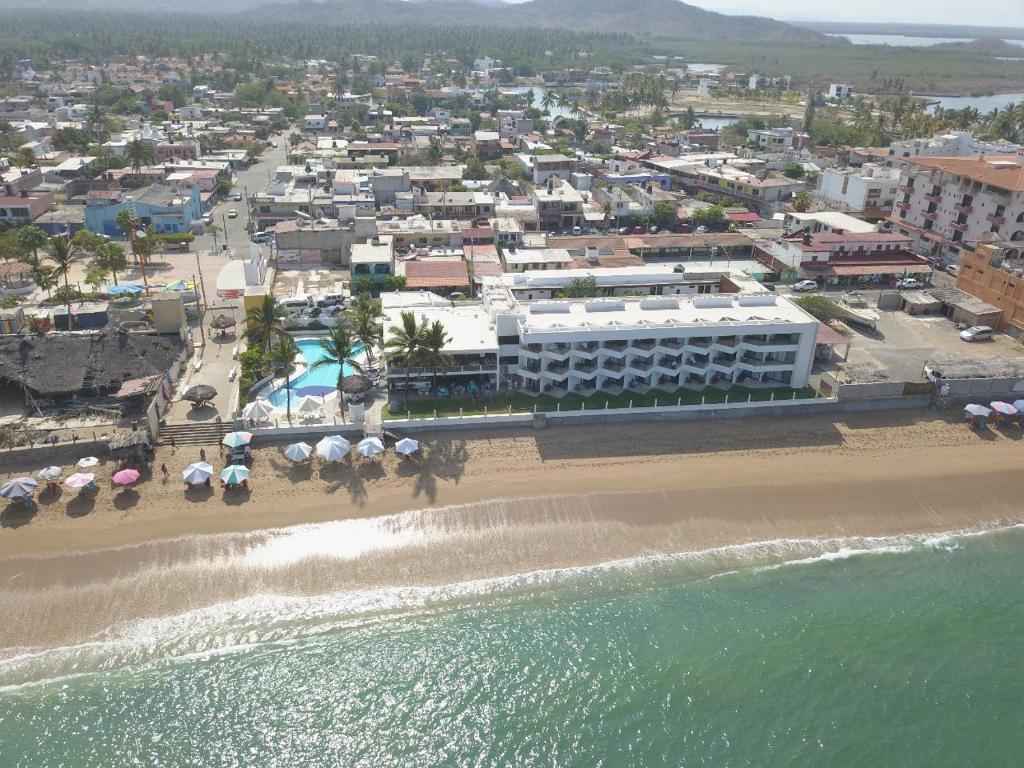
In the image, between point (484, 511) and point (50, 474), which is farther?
point (484, 511)

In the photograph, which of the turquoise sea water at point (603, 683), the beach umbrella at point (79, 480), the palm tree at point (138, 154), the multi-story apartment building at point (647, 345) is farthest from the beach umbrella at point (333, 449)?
the palm tree at point (138, 154)

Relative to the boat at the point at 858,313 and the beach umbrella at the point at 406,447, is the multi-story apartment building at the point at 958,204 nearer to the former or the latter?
the boat at the point at 858,313

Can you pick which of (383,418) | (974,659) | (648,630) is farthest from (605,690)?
(383,418)

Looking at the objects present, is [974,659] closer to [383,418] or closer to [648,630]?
[648,630]

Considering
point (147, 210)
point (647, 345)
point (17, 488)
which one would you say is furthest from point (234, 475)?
point (147, 210)

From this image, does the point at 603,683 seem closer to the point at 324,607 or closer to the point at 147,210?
the point at 324,607

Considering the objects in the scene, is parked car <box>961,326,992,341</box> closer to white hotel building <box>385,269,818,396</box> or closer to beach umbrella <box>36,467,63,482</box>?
white hotel building <box>385,269,818,396</box>
